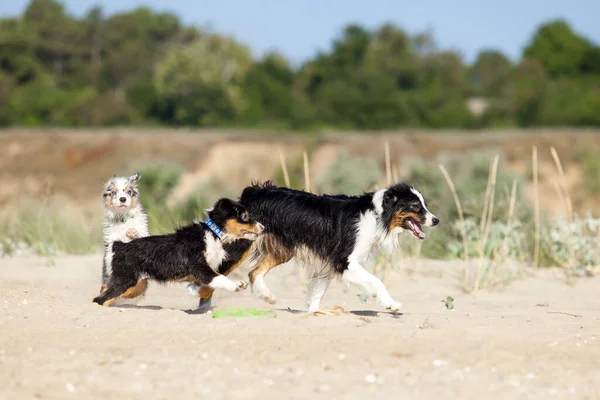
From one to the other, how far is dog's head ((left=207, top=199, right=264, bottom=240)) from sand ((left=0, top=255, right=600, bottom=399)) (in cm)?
76

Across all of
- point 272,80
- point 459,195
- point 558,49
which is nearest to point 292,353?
point 459,195

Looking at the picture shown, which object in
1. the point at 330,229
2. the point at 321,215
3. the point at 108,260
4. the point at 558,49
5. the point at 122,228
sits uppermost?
the point at 558,49

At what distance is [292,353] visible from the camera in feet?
21.8

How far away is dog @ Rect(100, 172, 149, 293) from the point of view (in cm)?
910

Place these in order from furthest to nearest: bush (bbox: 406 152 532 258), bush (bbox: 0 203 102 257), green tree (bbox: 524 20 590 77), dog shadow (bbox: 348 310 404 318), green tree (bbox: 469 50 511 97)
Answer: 1. green tree (bbox: 524 20 590 77)
2. green tree (bbox: 469 50 511 97)
3. bush (bbox: 406 152 532 258)
4. bush (bbox: 0 203 102 257)
5. dog shadow (bbox: 348 310 404 318)

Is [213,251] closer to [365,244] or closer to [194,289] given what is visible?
[194,289]

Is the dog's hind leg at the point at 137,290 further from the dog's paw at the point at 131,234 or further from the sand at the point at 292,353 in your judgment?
the dog's paw at the point at 131,234

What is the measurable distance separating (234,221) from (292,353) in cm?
220

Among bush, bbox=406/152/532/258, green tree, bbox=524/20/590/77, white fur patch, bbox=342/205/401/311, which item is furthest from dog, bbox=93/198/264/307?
green tree, bbox=524/20/590/77

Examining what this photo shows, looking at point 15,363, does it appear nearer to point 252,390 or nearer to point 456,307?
point 252,390

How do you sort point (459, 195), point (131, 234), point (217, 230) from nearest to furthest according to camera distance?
point (217, 230) → point (131, 234) → point (459, 195)

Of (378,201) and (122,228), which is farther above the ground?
(378,201)

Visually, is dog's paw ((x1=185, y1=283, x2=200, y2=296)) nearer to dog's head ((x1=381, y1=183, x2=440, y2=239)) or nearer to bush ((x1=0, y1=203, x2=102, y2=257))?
dog's head ((x1=381, y1=183, x2=440, y2=239))

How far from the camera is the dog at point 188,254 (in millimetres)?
8516
